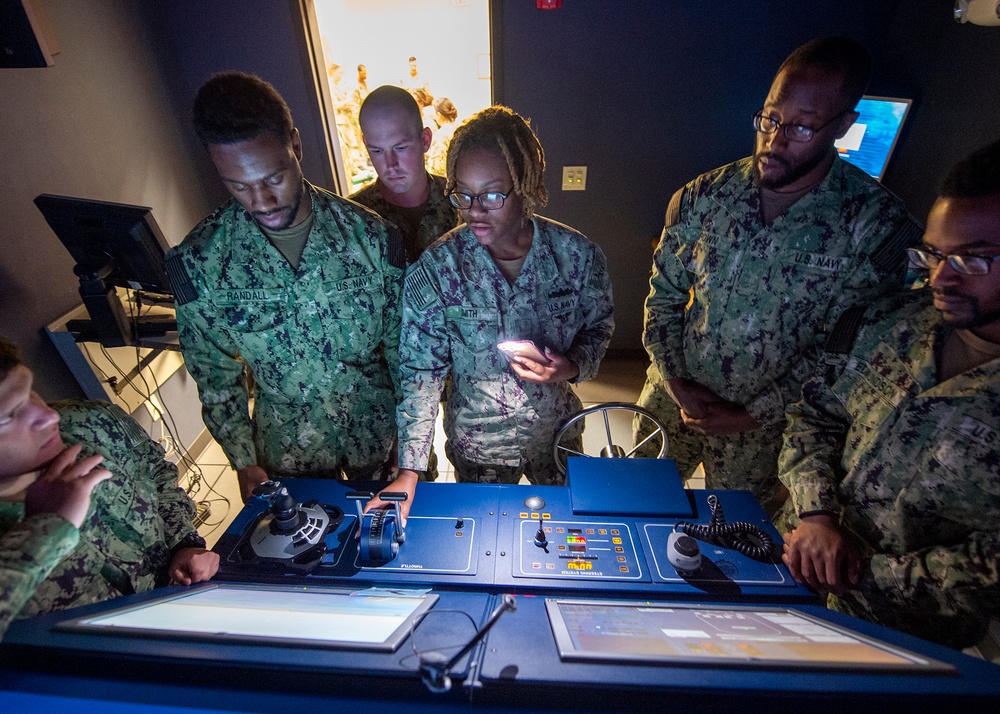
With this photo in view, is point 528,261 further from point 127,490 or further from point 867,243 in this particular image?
point 127,490

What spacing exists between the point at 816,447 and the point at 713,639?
858 millimetres

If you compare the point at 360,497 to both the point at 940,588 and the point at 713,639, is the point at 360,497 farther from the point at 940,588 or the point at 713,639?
the point at 940,588

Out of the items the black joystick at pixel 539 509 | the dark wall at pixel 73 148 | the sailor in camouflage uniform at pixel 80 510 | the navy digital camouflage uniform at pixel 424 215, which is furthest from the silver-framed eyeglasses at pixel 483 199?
the dark wall at pixel 73 148

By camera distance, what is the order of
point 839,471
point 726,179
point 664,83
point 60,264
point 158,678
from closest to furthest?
point 158,678
point 839,471
point 726,179
point 60,264
point 664,83

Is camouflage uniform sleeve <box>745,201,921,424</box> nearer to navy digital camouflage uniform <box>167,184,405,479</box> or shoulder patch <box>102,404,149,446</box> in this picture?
navy digital camouflage uniform <box>167,184,405,479</box>

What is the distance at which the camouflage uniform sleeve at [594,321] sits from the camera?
1635 mm

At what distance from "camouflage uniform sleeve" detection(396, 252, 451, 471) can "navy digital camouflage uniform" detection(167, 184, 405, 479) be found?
0.65 feet

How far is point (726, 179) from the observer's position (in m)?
1.76

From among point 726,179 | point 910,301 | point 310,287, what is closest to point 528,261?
point 310,287

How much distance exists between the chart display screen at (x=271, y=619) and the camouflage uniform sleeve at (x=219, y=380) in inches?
27.6

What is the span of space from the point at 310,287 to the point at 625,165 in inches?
101

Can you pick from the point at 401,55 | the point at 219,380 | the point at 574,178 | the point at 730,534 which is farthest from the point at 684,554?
the point at 401,55

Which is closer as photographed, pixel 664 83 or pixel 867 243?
pixel 867 243

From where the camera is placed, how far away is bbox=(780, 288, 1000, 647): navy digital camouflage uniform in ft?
3.53
